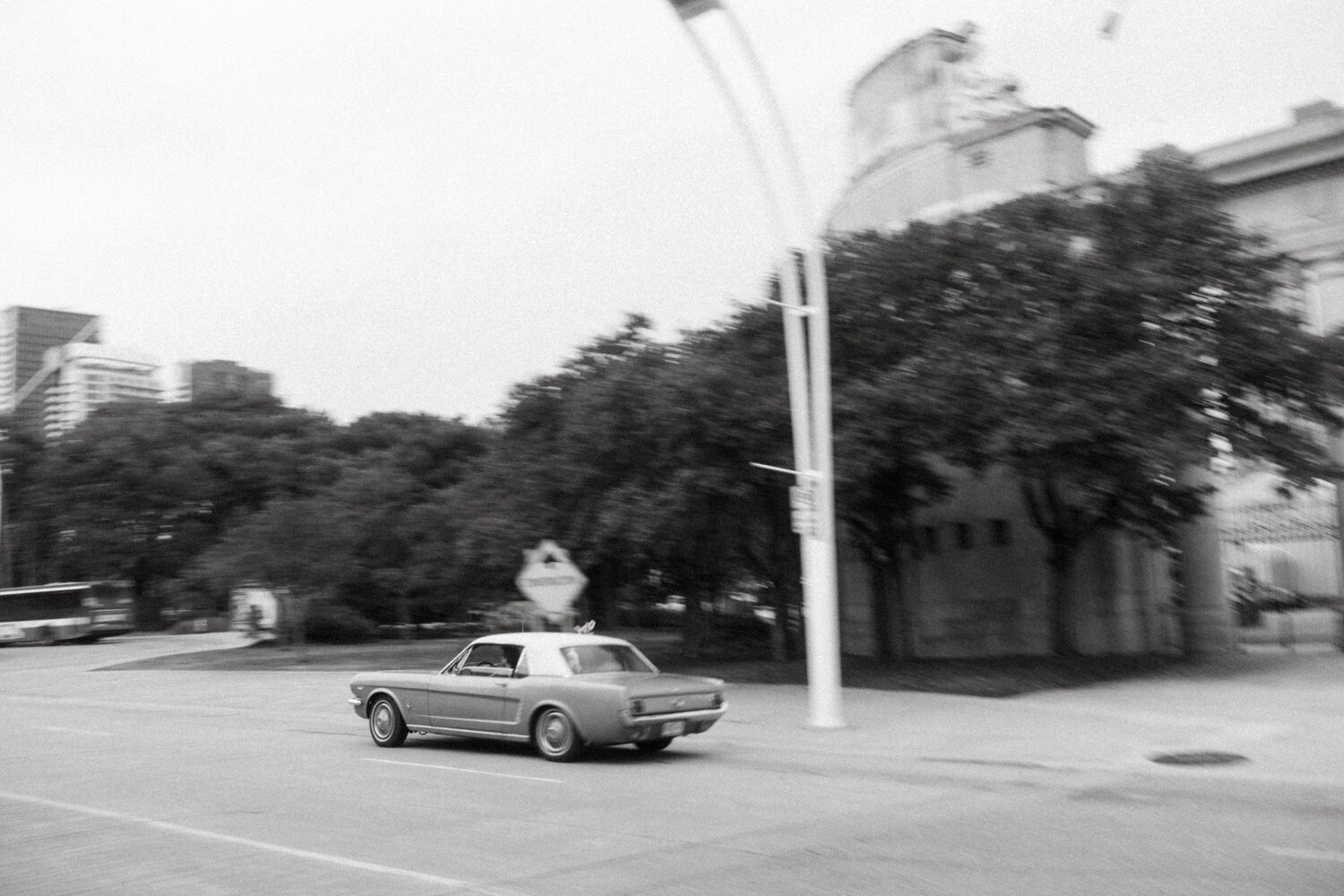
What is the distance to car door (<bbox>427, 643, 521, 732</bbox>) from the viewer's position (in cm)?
1396

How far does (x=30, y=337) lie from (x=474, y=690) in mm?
146283

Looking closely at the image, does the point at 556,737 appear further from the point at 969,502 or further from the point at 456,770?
the point at 969,502

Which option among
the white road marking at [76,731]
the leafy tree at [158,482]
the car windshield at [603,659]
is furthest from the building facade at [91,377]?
the car windshield at [603,659]

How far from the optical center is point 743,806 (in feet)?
33.7

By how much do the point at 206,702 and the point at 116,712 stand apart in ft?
6.66

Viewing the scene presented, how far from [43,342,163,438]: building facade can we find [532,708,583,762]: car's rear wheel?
354 ft

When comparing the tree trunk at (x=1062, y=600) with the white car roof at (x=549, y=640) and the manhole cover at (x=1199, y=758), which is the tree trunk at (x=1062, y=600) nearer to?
the manhole cover at (x=1199, y=758)

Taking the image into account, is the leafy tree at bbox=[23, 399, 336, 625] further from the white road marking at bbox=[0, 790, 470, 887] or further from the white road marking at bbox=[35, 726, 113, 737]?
the white road marking at bbox=[0, 790, 470, 887]

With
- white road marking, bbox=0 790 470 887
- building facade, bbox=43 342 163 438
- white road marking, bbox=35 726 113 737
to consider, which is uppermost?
building facade, bbox=43 342 163 438

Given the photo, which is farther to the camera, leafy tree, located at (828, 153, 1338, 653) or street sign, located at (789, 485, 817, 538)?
leafy tree, located at (828, 153, 1338, 653)

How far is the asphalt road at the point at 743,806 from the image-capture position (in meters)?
7.52

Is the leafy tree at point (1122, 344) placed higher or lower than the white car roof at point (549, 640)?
higher

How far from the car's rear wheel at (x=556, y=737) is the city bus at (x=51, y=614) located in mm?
49001

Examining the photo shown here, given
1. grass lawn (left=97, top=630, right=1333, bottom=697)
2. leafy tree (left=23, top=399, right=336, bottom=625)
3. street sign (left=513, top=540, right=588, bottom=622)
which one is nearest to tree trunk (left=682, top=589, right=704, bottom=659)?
grass lawn (left=97, top=630, right=1333, bottom=697)
